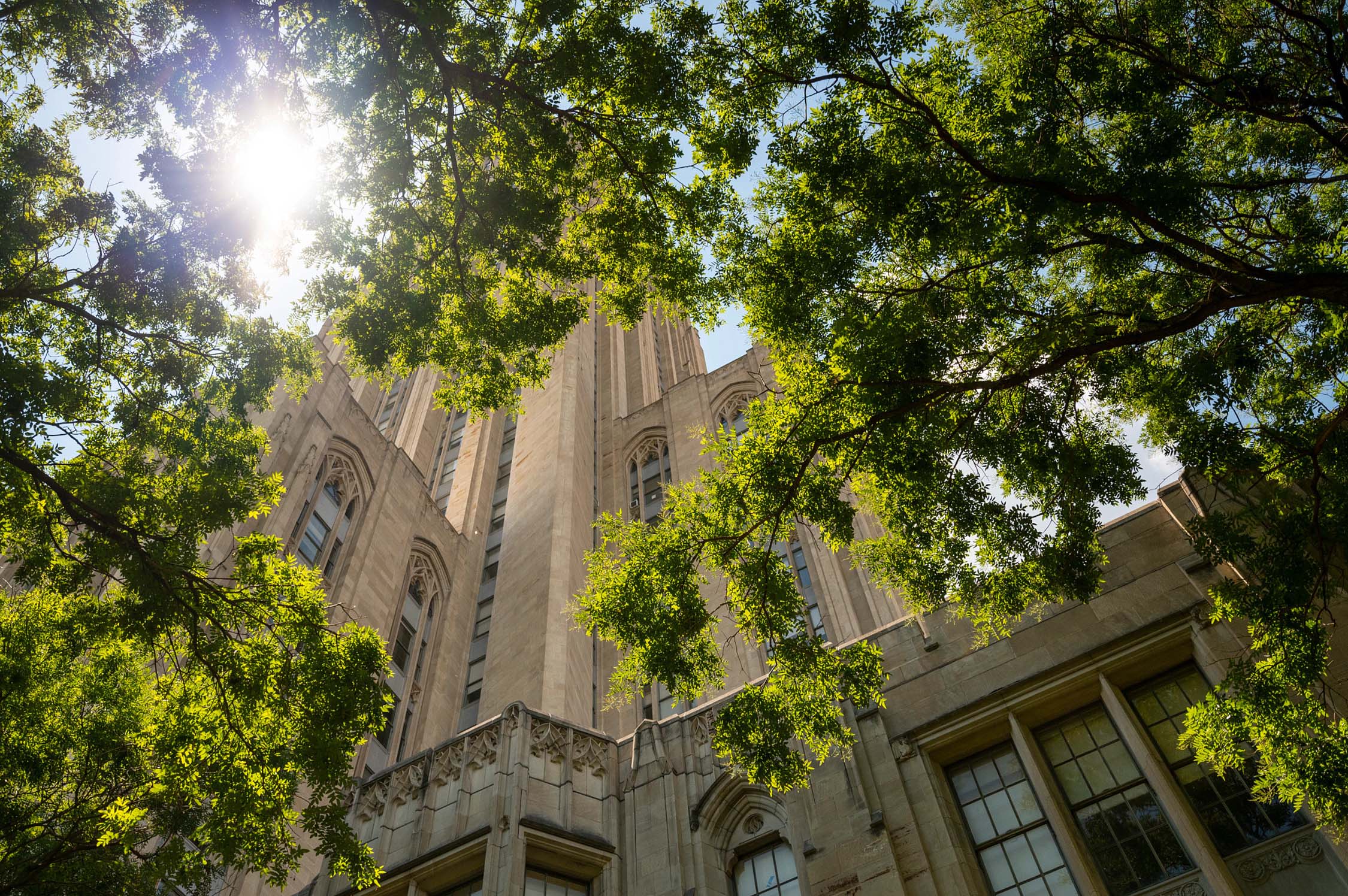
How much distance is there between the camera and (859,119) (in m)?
11.8

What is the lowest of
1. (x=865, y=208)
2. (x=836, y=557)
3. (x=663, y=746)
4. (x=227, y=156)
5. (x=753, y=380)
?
(x=663, y=746)

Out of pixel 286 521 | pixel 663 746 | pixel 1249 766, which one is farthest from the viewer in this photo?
pixel 286 521

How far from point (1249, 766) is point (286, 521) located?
72.3 ft

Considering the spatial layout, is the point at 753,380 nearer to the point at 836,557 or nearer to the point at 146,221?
the point at 836,557

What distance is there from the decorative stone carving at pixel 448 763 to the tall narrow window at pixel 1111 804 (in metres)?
8.64

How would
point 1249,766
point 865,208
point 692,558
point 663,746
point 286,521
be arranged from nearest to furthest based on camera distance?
point 1249,766, point 865,208, point 692,558, point 663,746, point 286,521

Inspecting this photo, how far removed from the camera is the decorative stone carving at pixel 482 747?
14961mm

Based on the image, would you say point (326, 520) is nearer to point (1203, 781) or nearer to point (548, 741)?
point (548, 741)

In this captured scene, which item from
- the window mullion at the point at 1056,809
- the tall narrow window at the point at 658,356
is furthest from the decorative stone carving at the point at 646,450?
the window mullion at the point at 1056,809

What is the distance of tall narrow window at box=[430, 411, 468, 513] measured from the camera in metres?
41.2

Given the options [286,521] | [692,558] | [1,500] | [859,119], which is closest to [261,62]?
[1,500]

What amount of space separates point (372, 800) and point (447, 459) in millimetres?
29421

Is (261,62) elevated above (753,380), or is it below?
below

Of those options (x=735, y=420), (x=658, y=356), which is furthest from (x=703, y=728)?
(x=658, y=356)
